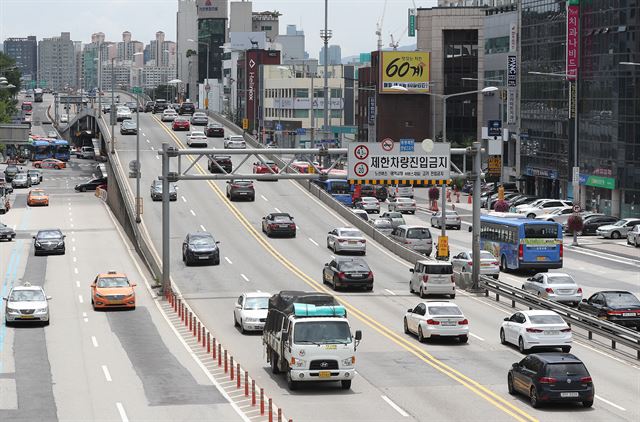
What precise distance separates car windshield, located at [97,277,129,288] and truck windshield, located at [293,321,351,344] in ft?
66.7

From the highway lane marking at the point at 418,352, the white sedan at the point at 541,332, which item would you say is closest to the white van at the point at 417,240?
the highway lane marking at the point at 418,352

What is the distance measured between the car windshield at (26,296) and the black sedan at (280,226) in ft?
92.7

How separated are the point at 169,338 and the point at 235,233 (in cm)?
3202

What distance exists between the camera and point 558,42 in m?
111

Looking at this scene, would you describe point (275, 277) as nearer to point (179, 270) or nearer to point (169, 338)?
point (179, 270)

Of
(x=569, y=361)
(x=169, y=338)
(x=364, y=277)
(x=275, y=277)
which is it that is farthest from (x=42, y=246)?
(x=569, y=361)

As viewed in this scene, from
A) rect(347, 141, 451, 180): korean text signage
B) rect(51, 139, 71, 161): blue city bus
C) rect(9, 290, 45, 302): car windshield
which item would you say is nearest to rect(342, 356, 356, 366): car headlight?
rect(9, 290, 45, 302): car windshield

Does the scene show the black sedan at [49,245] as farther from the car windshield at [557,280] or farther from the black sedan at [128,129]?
the black sedan at [128,129]

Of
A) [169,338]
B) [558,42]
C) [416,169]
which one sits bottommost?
[169,338]

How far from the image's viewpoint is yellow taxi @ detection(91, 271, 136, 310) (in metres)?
51.4

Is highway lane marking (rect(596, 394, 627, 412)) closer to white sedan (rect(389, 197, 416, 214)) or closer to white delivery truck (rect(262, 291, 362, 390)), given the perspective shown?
white delivery truck (rect(262, 291, 362, 390))

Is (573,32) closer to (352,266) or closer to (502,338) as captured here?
(352,266)

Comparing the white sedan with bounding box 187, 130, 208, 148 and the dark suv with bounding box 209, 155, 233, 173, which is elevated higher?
the white sedan with bounding box 187, 130, 208, 148

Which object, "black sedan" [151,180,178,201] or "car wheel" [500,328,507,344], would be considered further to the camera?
"black sedan" [151,180,178,201]
